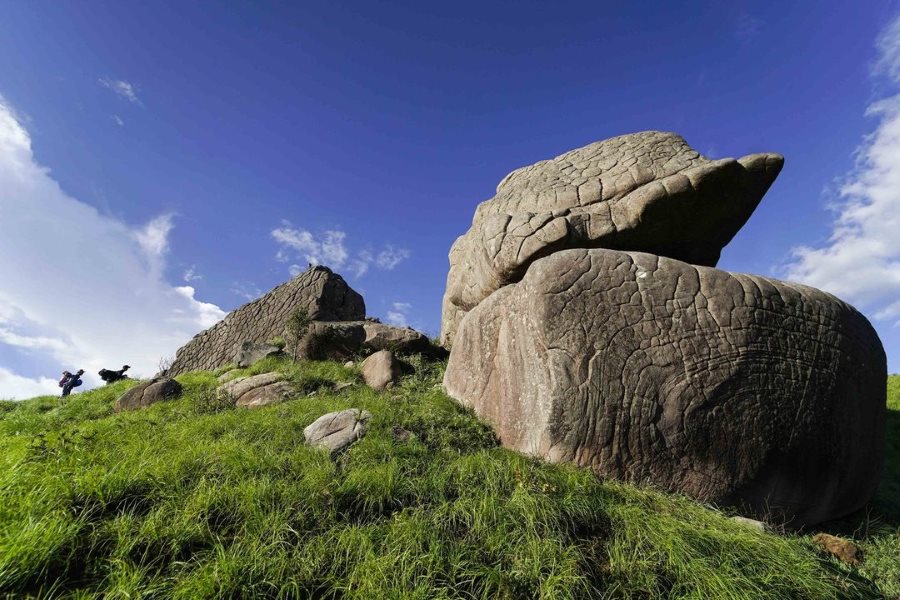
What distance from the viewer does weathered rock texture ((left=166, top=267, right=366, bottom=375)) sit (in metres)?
13.5

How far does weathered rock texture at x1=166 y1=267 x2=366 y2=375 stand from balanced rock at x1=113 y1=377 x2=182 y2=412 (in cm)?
444

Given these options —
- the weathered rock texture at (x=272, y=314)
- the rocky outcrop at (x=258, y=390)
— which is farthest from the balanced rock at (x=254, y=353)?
the weathered rock texture at (x=272, y=314)

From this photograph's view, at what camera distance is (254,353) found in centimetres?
1099

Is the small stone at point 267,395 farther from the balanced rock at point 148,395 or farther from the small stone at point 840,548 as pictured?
the small stone at point 840,548

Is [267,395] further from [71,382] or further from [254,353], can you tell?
[71,382]

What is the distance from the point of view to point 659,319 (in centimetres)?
499

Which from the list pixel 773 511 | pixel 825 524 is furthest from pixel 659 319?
pixel 825 524

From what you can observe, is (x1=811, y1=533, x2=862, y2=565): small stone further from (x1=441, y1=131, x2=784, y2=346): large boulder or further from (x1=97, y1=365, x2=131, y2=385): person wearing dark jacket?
(x1=97, y1=365, x2=131, y2=385): person wearing dark jacket

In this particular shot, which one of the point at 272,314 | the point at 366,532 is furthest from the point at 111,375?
the point at 366,532

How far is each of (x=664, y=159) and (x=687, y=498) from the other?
4.76m

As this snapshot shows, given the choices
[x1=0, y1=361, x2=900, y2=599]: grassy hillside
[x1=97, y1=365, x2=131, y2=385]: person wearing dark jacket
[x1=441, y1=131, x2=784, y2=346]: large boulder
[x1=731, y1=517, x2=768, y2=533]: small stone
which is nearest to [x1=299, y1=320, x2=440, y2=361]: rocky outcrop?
[x1=441, y1=131, x2=784, y2=346]: large boulder

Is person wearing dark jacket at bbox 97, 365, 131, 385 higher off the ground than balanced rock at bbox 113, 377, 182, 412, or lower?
higher

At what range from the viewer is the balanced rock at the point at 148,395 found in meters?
8.45

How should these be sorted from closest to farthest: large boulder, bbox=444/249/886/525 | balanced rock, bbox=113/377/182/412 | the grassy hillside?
the grassy hillside < large boulder, bbox=444/249/886/525 < balanced rock, bbox=113/377/182/412
